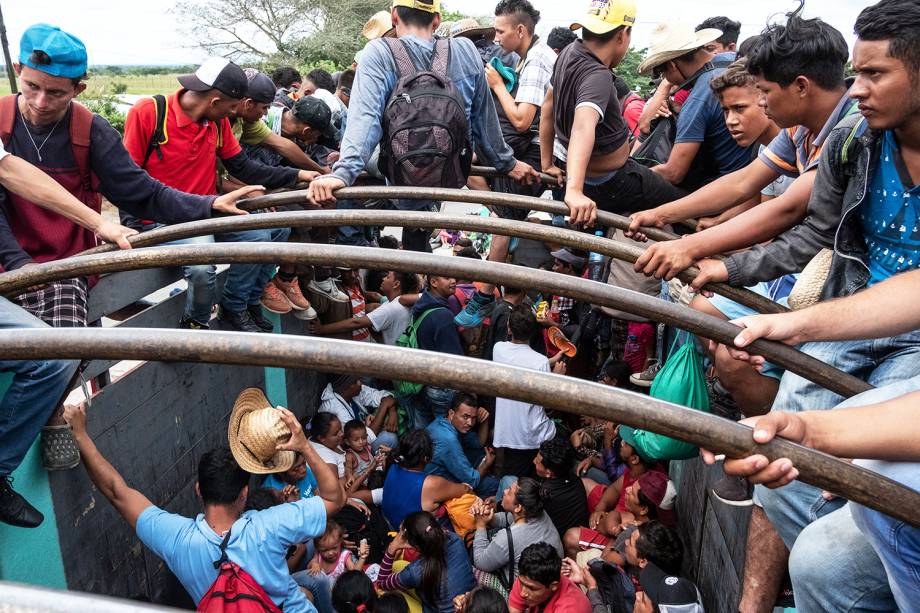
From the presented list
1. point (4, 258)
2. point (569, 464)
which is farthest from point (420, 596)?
point (4, 258)

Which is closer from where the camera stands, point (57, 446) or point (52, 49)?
point (52, 49)

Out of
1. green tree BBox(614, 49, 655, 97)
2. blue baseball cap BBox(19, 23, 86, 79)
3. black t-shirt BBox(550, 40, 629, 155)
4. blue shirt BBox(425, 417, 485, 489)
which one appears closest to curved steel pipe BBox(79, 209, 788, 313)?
blue baseball cap BBox(19, 23, 86, 79)

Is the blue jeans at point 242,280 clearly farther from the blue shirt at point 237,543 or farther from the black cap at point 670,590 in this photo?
the black cap at point 670,590

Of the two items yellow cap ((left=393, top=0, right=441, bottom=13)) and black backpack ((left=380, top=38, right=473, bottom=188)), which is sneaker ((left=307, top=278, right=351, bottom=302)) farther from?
yellow cap ((left=393, top=0, right=441, bottom=13))

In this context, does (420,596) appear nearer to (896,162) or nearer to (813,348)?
(813,348)

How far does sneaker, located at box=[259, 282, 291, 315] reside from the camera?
18.4 feet

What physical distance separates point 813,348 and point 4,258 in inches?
135

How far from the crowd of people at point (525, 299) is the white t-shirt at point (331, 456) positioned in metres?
0.06

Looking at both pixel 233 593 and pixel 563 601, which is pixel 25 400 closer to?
pixel 233 593

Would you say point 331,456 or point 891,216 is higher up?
point 891,216

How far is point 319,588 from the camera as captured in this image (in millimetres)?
4742

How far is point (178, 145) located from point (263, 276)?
3.51 feet

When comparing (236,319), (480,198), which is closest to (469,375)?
(480,198)

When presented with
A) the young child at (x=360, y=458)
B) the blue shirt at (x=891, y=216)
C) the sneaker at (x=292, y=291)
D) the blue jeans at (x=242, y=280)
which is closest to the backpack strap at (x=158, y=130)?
the blue jeans at (x=242, y=280)
